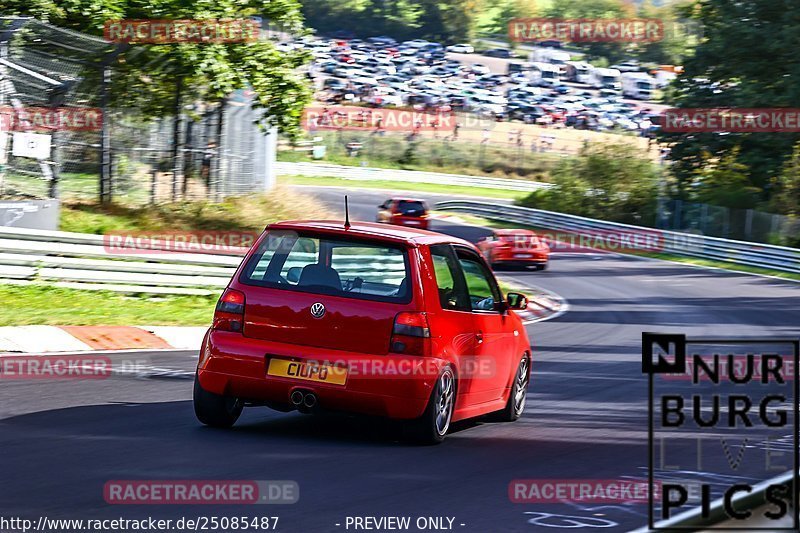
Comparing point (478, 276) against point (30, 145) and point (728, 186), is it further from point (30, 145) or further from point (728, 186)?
point (728, 186)

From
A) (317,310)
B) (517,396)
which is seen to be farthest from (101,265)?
(317,310)

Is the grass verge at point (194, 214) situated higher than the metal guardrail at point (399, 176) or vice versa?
the grass verge at point (194, 214)

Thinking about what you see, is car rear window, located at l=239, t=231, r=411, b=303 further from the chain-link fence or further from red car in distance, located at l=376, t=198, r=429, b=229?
red car in distance, located at l=376, t=198, r=429, b=229

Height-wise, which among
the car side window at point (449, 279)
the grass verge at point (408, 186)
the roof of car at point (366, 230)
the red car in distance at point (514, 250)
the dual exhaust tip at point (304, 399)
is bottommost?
the grass verge at point (408, 186)

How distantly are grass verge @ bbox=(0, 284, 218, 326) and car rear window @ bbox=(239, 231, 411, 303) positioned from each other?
20.8 ft

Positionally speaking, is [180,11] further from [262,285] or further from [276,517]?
[276,517]

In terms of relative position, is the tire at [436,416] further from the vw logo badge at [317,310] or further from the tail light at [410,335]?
the vw logo badge at [317,310]

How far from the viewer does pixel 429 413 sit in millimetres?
8086

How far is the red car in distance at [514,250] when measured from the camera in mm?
33438

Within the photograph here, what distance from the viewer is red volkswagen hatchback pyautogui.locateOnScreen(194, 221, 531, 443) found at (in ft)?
26.0

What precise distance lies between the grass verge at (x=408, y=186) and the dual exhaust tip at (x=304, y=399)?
2091 inches

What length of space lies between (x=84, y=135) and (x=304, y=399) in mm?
14908

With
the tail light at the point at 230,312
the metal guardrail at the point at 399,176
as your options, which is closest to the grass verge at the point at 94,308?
the tail light at the point at 230,312

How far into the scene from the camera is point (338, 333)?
7.95 metres
